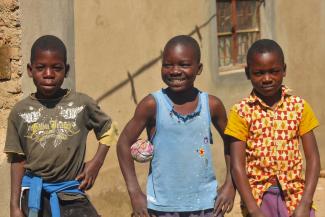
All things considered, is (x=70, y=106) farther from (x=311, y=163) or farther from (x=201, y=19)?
(x=201, y=19)

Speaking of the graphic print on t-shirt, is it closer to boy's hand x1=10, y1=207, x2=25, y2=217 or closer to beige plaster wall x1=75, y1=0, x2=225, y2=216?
boy's hand x1=10, y1=207, x2=25, y2=217

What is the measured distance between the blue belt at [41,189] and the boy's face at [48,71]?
1.57 feet

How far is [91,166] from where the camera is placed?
362cm

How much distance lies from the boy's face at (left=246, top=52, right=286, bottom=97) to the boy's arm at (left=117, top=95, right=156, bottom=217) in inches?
23.1

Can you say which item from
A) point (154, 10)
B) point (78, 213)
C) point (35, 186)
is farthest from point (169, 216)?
point (154, 10)

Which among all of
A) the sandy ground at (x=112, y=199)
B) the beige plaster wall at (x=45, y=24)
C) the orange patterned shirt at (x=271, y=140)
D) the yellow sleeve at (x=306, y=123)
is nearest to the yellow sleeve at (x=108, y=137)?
the orange patterned shirt at (x=271, y=140)

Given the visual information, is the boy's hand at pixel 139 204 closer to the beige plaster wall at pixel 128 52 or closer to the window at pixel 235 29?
the beige plaster wall at pixel 128 52

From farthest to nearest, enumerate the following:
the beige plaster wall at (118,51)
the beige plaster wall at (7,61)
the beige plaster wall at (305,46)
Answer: the beige plaster wall at (305,46) < the beige plaster wall at (118,51) < the beige plaster wall at (7,61)

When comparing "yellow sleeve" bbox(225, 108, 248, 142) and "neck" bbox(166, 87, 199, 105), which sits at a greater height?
"neck" bbox(166, 87, 199, 105)

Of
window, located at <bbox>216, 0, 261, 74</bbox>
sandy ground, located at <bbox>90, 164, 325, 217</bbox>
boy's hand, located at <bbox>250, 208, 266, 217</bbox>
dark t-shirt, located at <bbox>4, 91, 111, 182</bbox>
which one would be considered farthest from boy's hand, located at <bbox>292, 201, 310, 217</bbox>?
window, located at <bbox>216, 0, 261, 74</bbox>

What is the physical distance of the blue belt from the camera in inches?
136

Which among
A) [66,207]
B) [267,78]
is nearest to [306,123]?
[267,78]

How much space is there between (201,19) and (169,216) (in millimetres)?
3506

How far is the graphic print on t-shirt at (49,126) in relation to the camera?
3.49m
